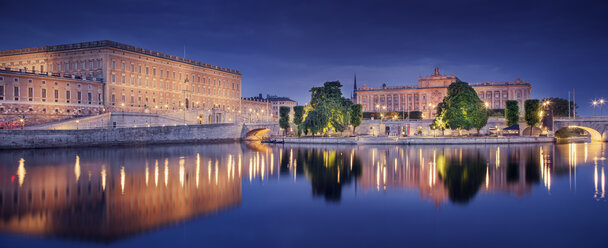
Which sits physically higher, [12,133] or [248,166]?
[12,133]

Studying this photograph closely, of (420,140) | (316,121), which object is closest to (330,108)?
(316,121)

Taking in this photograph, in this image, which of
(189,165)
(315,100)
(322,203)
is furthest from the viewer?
(315,100)

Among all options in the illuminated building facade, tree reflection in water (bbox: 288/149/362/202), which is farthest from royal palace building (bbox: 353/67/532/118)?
tree reflection in water (bbox: 288/149/362/202)

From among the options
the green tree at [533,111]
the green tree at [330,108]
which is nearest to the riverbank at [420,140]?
the green tree at [330,108]

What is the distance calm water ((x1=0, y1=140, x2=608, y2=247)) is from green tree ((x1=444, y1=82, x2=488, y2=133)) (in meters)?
28.8

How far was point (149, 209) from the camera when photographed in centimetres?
1675

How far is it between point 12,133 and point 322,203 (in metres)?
39.1

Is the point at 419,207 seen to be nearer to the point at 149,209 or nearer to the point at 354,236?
the point at 354,236

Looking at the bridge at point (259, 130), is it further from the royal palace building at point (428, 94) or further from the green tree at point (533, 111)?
the royal palace building at point (428, 94)

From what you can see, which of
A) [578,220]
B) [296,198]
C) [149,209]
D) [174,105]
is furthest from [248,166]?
[174,105]

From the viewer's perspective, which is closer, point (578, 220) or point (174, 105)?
point (578, 220)

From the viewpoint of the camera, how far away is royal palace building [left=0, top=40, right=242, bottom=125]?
2168 inches

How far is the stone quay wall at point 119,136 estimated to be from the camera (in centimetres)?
4300

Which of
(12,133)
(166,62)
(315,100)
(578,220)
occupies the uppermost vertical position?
(166,62)
